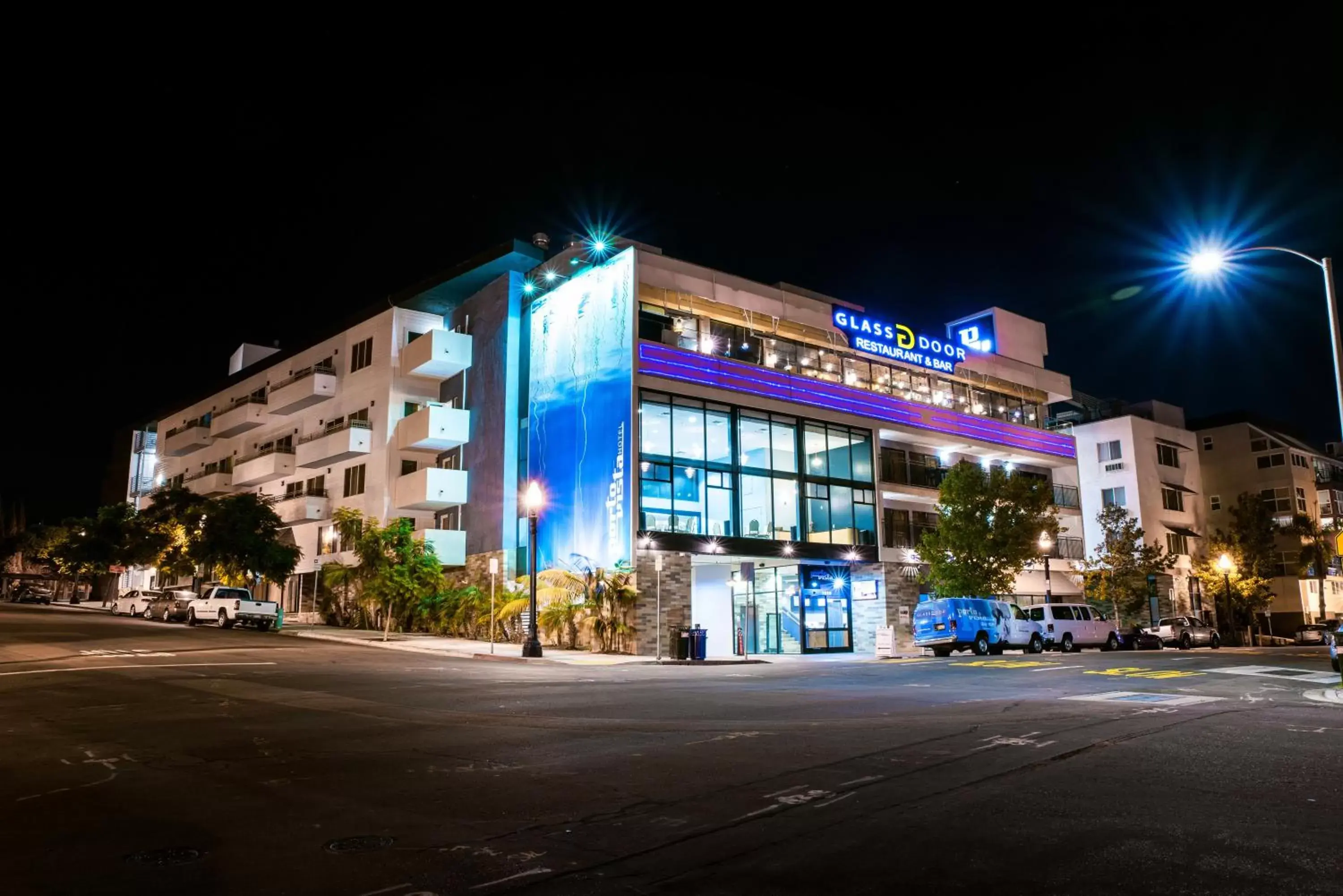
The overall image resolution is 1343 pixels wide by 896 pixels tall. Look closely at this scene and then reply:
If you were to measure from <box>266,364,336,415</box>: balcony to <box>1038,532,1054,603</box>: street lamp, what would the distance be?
37707 mm

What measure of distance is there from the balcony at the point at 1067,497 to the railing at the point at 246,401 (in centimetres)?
4889

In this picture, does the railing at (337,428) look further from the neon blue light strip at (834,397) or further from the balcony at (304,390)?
the neon blue light strip at (834,397)

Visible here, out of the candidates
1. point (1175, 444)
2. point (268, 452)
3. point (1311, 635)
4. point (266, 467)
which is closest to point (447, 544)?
point (266, 467)

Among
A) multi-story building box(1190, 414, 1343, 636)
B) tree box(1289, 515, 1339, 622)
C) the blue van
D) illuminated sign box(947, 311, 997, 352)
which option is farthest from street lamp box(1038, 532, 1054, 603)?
tree box(1289, 515, 1339, 622)

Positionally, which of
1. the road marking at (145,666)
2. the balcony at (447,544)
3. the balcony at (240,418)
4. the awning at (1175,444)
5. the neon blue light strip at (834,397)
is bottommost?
the road marking at (145,666)

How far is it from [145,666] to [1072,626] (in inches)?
1278

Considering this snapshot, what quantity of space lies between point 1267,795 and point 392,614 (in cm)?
3726

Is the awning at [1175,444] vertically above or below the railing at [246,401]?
below

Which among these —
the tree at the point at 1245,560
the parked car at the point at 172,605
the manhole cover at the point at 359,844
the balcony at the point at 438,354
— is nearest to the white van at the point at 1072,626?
the tree at the point at 1245,560

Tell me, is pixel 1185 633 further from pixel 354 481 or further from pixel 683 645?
pixel 354 481

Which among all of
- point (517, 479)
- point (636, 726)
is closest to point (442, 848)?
point (636, 726)

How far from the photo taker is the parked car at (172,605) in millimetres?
40750

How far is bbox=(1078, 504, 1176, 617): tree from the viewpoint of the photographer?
4928 centimetres

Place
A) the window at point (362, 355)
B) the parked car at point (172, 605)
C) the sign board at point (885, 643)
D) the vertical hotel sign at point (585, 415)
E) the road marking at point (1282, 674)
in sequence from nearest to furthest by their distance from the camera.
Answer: the road marking at point (1282, 674) < the sign board at point (885, 643) < the vertical hotel sign at point (585, 415) < the parked car at point (172, 605) < the window at point (362, 355)
